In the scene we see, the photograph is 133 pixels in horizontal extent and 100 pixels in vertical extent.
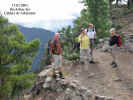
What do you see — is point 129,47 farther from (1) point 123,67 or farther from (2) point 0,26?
(2) point 0,26

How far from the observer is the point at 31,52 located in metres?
22.2

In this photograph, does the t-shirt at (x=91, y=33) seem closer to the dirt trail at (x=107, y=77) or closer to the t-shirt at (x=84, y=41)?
the t-shirt at (x=84, y=41)

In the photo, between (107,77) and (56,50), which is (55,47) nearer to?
(56,50)

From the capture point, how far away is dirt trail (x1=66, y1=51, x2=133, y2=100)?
9.77m

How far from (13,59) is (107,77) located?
11.8m

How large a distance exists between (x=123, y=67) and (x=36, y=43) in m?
11.7

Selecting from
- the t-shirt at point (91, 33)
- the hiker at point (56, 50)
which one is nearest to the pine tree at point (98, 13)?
the t-shirt at point (91, 33)

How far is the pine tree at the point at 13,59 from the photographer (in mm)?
19516

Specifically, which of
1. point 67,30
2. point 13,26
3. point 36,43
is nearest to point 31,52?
point 36,43

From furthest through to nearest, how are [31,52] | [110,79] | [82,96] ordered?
[31,52]
[110,79]
[82,96]

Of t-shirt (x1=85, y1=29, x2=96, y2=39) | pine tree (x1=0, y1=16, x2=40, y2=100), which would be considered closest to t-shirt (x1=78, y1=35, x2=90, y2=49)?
t-shirt (x1=85, y1=29, x2=96, y2=39)

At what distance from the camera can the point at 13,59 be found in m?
20.5

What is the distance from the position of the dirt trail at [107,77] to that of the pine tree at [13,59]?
768 centimetres

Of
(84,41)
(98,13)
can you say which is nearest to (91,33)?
(84,41)
